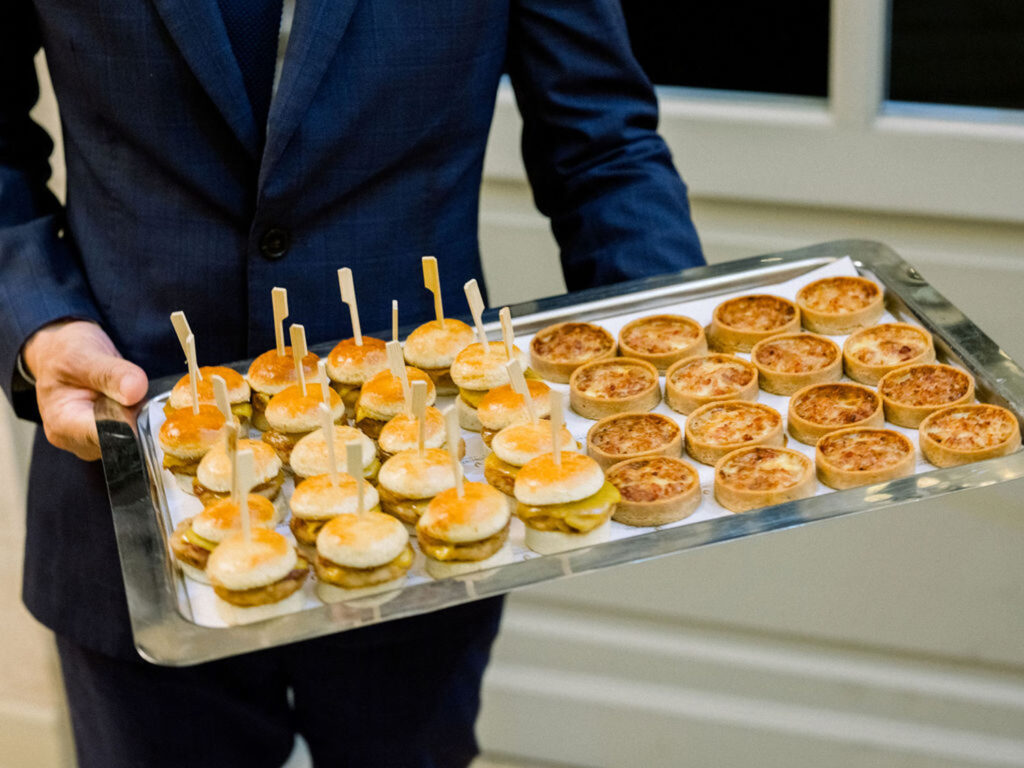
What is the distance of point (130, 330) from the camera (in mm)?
1709

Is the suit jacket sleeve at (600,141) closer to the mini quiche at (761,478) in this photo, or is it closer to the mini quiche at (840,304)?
the mini quiche at (840,304)

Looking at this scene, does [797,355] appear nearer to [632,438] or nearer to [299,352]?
[632,438]

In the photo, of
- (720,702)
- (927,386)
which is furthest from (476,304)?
(720,702)

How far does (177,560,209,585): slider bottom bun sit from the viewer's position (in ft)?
4.32

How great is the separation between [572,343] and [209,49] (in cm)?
60

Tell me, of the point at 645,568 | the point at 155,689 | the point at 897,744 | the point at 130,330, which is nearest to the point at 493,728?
the point at 645,568

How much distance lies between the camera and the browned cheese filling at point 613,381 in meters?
1.58

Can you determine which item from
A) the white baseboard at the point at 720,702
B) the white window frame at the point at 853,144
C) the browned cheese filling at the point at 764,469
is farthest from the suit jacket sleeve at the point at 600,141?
the white baseboard at the point at 720,702

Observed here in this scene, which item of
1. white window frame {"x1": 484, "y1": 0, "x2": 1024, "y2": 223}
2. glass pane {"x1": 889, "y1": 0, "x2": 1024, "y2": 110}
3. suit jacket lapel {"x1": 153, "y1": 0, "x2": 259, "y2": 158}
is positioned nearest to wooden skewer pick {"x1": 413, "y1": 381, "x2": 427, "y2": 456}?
suit jacket lapel {"x1": 153, "y1": 0, "x2": 259, "y2": 158}

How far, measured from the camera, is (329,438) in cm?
134

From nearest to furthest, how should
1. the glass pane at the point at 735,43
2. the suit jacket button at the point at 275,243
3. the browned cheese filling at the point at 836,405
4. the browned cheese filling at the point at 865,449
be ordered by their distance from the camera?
1. the browned cheese filling at the point at 865,449
2. the browned cheese filling at the point at 836,405
3. the suit jacket button at the point at 275,243
4. the glass pane at the point at 735,43

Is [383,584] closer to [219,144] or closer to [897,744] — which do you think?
[219,144]

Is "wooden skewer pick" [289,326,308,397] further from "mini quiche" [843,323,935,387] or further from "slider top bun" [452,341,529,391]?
"mini quiche" [843,323,935,387]

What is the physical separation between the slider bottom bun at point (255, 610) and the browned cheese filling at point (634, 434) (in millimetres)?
421
